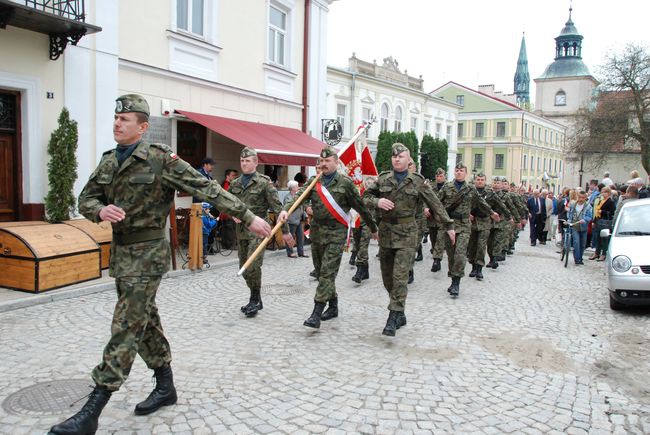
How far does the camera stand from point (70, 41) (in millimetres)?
9281

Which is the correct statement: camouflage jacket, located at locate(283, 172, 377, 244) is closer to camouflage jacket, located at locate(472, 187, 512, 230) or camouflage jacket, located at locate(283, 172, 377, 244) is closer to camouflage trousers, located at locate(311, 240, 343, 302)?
camouflage trousers, located at locate(311, 240, 343, 302)

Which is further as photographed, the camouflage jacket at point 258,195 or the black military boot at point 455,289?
the black military boot at point 455,289

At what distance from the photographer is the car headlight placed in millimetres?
7500

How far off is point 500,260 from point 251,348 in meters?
9.07

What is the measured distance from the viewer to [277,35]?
53.3 feet

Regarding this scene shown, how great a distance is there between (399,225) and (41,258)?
16.0 feet

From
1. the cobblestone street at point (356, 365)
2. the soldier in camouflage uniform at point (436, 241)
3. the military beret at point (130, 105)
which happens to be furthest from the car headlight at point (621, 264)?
the military beret at point (130, 105)

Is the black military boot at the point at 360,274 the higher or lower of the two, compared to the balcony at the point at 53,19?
lower

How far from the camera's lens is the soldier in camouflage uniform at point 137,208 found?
12.0 ft

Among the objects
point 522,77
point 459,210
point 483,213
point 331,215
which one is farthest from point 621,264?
point 522,77

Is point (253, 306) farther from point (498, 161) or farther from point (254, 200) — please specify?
point (498, 161)

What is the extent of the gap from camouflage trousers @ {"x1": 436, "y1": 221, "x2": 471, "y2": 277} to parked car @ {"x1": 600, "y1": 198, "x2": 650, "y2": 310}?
2095 mm

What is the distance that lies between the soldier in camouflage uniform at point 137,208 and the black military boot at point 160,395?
0.4 inches

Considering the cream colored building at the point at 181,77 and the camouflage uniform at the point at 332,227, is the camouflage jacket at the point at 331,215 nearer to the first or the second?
the camouflage uniform at the point at 332,227
